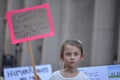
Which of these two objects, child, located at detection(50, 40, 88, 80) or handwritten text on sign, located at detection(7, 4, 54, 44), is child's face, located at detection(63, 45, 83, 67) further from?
handwritten text on sign, located at detection(7, 4, 54, 44)

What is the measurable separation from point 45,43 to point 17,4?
5209mm

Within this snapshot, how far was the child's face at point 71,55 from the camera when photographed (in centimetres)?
376

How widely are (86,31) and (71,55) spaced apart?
13.9 meters

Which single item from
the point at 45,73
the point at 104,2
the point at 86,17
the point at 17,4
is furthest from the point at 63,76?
the point at 17,4

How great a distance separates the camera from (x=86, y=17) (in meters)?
17.4

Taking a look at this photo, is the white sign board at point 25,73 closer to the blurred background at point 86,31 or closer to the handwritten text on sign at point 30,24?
the handwritten text on sign at point 30,24

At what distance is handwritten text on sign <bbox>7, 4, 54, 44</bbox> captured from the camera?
5.03 m

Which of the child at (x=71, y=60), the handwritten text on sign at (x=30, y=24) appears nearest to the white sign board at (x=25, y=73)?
the handwritten text on sign at (x=30, y=24)

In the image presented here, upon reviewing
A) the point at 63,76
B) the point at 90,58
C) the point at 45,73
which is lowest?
the point at 90,58

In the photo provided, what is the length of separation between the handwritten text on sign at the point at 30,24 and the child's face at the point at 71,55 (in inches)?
49.4

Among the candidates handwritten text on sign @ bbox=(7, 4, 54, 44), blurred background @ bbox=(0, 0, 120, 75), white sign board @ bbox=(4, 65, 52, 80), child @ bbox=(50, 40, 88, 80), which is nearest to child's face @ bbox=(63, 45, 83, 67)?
child @ bbox=(50, 40, 88, 80)

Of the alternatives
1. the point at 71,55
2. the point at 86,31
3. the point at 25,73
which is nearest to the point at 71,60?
the point at 71,55

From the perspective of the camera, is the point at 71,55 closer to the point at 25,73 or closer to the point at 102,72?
the point at 102,72

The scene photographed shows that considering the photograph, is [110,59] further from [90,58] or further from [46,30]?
[46,30]
